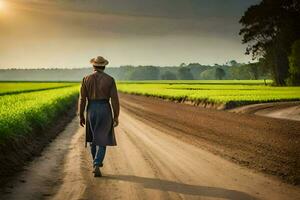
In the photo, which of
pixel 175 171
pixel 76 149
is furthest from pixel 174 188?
pixel 76 149

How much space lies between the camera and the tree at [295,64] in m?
69.8

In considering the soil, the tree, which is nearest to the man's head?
the soil

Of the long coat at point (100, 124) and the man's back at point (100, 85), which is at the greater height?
the man's back at point (100, 85)

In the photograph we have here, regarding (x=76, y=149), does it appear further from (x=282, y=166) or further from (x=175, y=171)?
(x=282, y=166)

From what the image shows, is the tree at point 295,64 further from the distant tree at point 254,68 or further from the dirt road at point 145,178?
the dirt road at point 145,178

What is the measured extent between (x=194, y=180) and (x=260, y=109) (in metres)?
22.6

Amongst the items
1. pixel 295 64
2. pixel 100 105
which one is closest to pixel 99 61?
pixel 100 105

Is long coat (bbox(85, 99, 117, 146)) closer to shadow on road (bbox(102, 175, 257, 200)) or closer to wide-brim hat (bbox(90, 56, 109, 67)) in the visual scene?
wide-brim hat (bbox(90, 56, 109, 67))

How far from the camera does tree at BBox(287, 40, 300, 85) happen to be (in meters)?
69.8

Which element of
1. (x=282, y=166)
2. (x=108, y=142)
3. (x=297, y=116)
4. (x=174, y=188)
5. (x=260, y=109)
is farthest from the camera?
(x=260, y=109)

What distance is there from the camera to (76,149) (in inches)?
537

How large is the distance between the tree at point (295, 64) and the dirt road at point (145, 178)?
59.8 m

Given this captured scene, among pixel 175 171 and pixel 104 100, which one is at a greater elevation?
pixel 104 100

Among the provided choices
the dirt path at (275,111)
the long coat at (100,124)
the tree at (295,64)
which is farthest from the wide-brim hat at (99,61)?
the tree at (295,64)
